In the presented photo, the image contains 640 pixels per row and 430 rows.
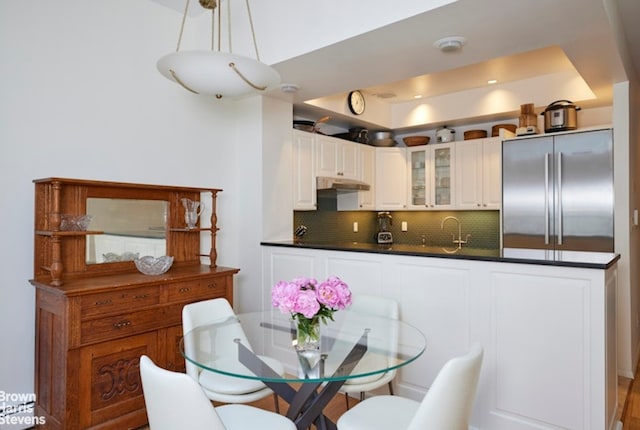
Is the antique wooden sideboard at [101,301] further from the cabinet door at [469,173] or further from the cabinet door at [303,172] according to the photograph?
the cabinet door at [469,173]

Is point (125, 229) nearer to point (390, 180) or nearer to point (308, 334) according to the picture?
point (308, 334)

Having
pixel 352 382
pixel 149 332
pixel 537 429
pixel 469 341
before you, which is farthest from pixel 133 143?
pixel 537 429

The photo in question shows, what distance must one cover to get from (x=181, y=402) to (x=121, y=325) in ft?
4.71

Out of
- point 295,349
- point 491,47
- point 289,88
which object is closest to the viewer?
point 295,349

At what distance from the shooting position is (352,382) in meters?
2.20

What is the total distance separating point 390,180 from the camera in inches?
209

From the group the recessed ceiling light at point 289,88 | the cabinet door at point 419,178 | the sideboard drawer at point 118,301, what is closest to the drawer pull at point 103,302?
the sideboard drawer at point 118,301

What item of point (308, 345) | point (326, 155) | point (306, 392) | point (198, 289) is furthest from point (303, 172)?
point (306, 392)

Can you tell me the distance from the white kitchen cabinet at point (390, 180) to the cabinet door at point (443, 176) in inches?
15.1

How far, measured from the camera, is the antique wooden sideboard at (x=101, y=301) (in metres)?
2.38

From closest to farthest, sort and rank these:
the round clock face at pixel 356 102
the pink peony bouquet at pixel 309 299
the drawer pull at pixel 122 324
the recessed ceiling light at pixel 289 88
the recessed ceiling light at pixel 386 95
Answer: the pink peony bouquet at pixel 309 299 → the drawer pull at pixel 122 324 → the recessed ceiling light at pixel 289 88 → the round clock face at pixel 356 102 → the recessed ceiling light at pixel 386 95

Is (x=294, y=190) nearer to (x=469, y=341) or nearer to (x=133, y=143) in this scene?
(x=133, y=143)

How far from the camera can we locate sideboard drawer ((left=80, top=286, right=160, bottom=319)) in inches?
94.8

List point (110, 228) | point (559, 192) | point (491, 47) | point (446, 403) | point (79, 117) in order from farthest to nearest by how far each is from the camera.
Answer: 1. point (559, 192)
2. point (110, 228)
3. point (79, 117)
4. point (491, 47)
5. point (446, 403)
